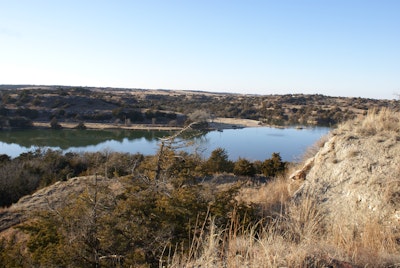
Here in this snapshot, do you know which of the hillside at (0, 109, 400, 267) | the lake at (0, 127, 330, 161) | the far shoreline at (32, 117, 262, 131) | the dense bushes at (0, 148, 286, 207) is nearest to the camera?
the hillside at (0, 109, 400, 267)

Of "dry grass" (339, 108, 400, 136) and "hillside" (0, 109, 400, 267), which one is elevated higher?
"dry grass" (339, 108, 400, 136)

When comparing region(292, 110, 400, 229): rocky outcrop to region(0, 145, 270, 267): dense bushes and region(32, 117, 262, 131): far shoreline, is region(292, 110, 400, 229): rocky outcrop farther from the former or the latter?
region(32, 117, 262, 131): far shoreline

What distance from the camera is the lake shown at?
3186 centimetres

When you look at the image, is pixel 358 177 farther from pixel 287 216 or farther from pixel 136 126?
pixel 136 126

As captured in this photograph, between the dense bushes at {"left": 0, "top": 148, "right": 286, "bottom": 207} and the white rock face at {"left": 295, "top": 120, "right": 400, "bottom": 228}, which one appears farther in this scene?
the dense bushes at {"left": 0, "top": 148, "right": 286, "bottom": 207}

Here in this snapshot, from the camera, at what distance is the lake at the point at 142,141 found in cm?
3186

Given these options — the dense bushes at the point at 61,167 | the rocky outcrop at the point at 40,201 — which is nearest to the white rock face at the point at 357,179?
the dense bushes at the point at 61,167

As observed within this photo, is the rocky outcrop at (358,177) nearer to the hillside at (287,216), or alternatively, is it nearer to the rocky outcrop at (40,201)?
the hillside at (287,216)

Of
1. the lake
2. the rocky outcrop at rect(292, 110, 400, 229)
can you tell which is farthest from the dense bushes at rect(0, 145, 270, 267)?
the lake

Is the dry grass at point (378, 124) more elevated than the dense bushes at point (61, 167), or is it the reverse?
the dry grass at point (378, 124)

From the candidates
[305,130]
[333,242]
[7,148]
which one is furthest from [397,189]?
[305,130]

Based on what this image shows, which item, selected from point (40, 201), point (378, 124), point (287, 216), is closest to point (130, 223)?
point (287, 216)

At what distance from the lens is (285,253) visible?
3.02 meters

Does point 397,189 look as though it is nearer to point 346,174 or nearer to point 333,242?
point 346,174
